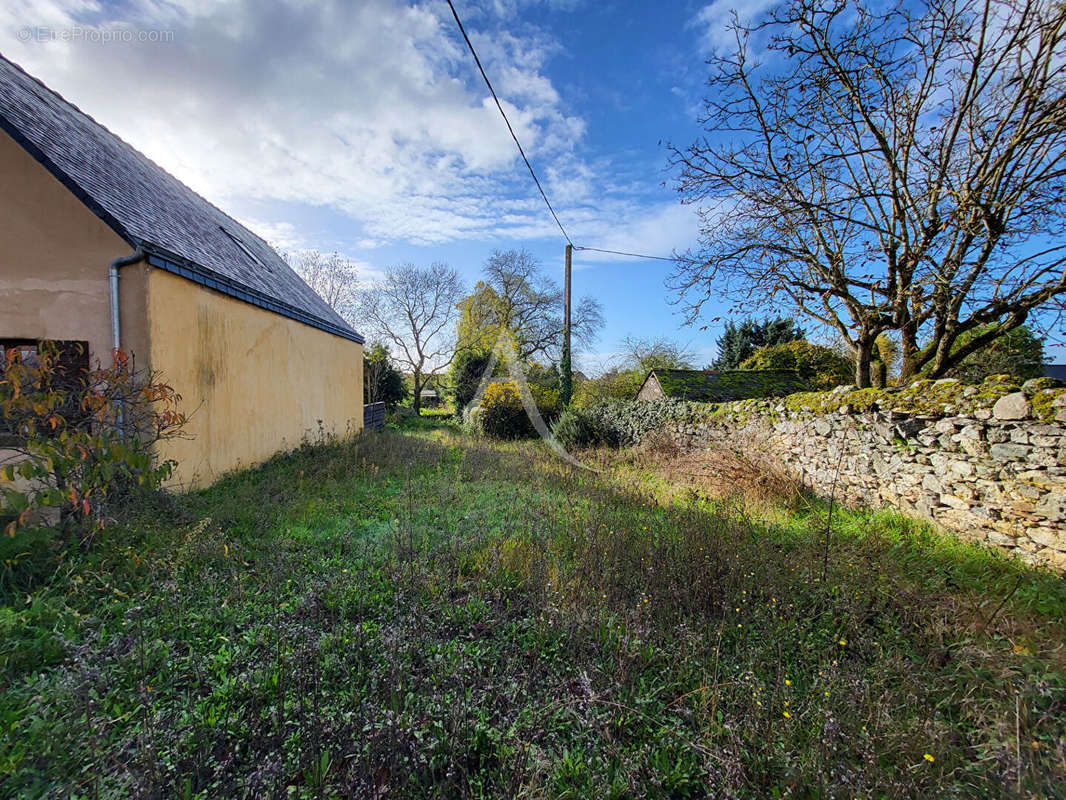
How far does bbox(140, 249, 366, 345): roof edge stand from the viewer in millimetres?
5145

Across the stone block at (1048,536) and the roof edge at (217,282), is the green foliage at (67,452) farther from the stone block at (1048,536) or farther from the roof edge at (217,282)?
the stone block at (1048,536)

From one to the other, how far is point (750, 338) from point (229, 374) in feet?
76.7

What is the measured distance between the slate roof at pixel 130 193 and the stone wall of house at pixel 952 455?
8.50 m

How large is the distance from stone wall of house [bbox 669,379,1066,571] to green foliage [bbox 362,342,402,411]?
16959 mm

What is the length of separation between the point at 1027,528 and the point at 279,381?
1120cm

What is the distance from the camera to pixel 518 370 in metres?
17.3

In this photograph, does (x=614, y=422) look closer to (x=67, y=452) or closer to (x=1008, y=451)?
(x=1008, y=451)

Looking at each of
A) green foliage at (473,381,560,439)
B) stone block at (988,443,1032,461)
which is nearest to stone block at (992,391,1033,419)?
stone block at (988,443,1032,461)

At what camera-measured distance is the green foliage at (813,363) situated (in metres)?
15.2

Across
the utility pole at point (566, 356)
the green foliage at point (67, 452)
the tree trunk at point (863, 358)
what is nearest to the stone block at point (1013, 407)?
the tree trunk at point (863, 358)

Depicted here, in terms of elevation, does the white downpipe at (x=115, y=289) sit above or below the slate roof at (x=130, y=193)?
below

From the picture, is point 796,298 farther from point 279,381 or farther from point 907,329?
point 279,381

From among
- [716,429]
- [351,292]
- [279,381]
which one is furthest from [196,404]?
[351,292]

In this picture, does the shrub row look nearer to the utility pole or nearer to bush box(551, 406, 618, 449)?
bush box(551, 406, 618, 449)
